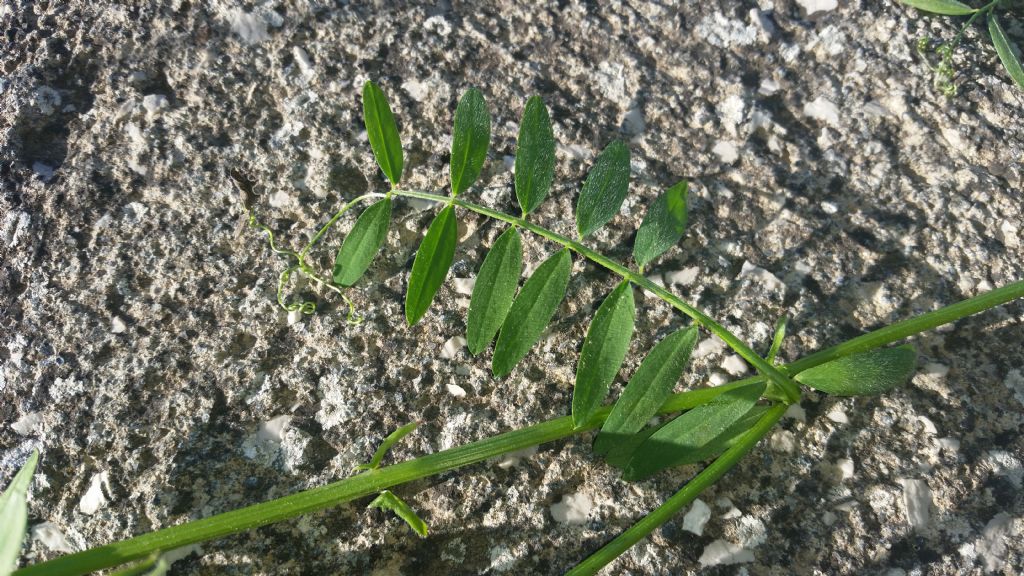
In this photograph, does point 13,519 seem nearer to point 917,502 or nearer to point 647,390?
point 647,390

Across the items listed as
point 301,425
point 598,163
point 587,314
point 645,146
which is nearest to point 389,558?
point 301,425

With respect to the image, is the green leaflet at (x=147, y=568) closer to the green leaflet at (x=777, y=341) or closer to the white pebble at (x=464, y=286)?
the white pebble at (x=464, y=286)

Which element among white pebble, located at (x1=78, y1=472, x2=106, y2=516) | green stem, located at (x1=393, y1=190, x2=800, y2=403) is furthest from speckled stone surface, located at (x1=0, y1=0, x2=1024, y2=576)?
green stem, located at (x1=393, y1=190, x2=800, y2=403)

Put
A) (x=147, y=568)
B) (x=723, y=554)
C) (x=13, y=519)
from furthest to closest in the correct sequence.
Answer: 1. (x=723, y=554)
2. (x=147, y=568)
3. (x=13, y=519)

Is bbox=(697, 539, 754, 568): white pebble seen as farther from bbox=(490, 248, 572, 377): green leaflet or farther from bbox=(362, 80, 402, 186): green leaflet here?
bbox=(362, 80, 402, 186): green leaflet

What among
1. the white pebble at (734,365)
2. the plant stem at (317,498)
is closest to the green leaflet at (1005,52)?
the white pebble at (734,365)

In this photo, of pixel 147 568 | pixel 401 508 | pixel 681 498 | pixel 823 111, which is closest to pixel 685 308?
pixel 681 498
